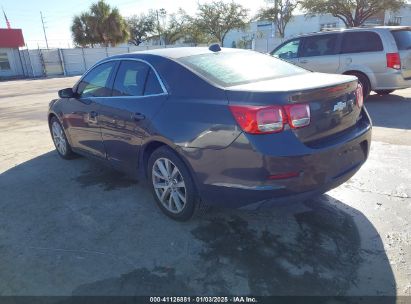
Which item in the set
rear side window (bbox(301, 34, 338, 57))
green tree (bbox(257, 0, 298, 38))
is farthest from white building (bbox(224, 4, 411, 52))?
rear side window (bbox(301, 34, 338, 57))

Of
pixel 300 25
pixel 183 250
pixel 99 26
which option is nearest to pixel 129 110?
pixel 183 250

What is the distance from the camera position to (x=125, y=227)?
327 cm

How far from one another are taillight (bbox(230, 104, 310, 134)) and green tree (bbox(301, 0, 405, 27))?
29.8 m

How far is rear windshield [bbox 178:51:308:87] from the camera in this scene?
118 inches

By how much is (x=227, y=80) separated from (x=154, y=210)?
1.58 meters

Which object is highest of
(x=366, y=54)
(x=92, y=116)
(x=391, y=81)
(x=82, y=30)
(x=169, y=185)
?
(x=82, y=30)

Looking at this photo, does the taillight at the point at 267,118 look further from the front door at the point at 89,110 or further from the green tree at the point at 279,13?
the green tree at the point at 279,13

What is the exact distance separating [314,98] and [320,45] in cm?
691

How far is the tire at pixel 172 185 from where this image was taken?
3.03 metres

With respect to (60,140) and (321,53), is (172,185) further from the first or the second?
(321,53)

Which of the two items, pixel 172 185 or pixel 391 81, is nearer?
pixel 172 185

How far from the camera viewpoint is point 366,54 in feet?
26.0

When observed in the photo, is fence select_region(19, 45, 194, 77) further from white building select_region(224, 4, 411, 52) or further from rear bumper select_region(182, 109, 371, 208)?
rear bumper select_region(182, 109, 371, 208)

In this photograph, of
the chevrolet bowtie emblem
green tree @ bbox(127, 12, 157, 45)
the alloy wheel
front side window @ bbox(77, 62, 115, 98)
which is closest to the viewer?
the chevrolet bowtie emblem
